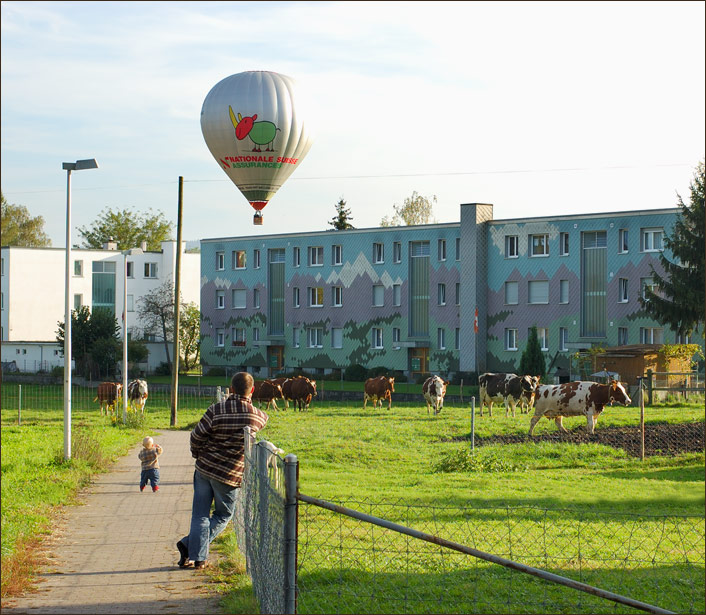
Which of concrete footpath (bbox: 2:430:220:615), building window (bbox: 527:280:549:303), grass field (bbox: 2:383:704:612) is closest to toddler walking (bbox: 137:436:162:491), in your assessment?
concrete footpath (bbox: 2:430:220:615)

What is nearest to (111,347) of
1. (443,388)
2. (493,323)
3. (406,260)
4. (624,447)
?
(406,260)

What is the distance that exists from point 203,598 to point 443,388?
30.7 m

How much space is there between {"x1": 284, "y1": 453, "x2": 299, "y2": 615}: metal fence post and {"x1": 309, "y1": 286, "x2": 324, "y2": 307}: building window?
218 ft

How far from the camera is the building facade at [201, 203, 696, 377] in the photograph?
5962 cm

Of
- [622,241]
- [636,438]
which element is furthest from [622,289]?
[636,438]

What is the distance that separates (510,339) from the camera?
210ft

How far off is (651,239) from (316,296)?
25.6m

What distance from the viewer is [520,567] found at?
6867mm

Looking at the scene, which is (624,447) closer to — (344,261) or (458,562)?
(458,562)

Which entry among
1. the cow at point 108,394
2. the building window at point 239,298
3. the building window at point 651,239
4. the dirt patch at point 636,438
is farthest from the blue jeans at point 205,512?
the building window at point 239,298

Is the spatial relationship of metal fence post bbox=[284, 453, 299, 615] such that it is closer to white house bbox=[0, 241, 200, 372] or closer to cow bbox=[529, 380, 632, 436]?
cow bbox=[529, 380, 632, 436]

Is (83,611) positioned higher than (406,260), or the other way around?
→ (406,260)

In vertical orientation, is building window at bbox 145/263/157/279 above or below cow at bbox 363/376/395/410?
above

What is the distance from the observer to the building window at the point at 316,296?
73625 mm
